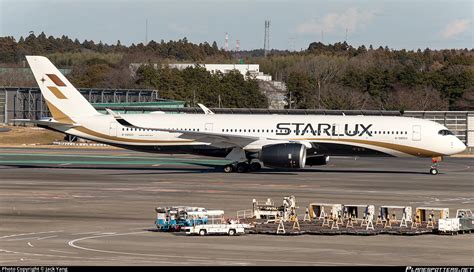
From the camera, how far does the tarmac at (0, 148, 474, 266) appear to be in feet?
92.6

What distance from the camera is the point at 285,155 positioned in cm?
6000

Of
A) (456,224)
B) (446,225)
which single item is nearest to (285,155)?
(456,224)

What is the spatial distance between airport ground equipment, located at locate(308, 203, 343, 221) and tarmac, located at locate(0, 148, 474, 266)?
1790 mm

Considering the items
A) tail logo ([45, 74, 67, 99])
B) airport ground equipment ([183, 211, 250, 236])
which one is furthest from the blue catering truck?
tail logo ([45, 74, 67, 99])

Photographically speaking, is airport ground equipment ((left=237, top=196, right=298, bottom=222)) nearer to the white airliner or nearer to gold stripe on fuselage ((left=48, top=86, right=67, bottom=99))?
the white airliner

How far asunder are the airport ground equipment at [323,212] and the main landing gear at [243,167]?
24.0m

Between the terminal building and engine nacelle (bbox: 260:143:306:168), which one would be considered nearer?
engine nacelle (bbox: 260:143:306:168)

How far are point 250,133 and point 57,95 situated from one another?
43.3 ft

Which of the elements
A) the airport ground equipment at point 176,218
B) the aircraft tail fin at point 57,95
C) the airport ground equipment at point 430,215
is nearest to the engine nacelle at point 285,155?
the aircraft tail fin at point 57,95

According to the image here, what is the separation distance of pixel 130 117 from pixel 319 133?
1262cm

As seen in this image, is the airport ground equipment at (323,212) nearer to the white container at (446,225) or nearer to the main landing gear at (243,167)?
the white container at (446,225)

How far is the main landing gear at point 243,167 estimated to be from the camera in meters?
63.9

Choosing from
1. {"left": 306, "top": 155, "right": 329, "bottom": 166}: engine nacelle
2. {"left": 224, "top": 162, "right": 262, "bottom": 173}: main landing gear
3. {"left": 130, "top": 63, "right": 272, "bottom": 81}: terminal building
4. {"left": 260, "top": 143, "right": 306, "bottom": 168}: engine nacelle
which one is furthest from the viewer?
{"left": 130, "top": 63, "right": 272, "bottom": 81}: terminal building

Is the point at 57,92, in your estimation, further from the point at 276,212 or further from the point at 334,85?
the point at 334,85
